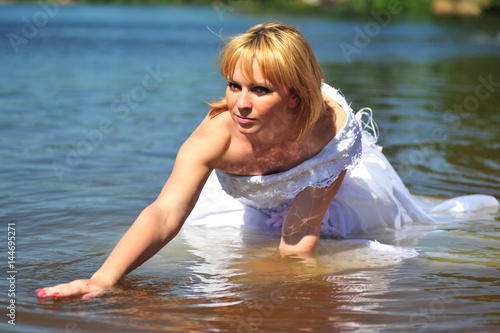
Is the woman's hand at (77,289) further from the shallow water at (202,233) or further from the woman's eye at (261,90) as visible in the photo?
the woman's eye at (261,90)

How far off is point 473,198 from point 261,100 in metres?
2.99

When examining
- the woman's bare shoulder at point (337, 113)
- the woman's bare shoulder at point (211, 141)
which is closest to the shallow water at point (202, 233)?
the woman's bare shoulder at point (211, 141)

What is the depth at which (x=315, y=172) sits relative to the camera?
3.90 metres

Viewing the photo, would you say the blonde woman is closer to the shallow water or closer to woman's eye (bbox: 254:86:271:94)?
woman's eye (bbox: 254:86:271:94)

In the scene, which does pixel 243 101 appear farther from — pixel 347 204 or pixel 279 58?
pixel 347 204

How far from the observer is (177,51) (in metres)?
22.7

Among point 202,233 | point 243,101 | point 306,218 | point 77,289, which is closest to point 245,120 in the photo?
point 243,101

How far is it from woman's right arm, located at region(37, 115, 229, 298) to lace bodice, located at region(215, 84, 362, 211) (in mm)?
471

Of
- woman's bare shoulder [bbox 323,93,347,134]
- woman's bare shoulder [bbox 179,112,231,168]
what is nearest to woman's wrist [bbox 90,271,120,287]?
woman's bare shoulder [bbox 179,112,231,168]

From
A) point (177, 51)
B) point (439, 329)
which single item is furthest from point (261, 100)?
point (177, 51)

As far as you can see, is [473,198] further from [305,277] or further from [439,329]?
[439,329]

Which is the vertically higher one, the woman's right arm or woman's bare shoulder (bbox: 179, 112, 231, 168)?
woman's bare shoulder (bbox: 179, 112, 231, 168)

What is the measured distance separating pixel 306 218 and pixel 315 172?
43cm

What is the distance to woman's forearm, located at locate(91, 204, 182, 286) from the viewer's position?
10.7 feet
